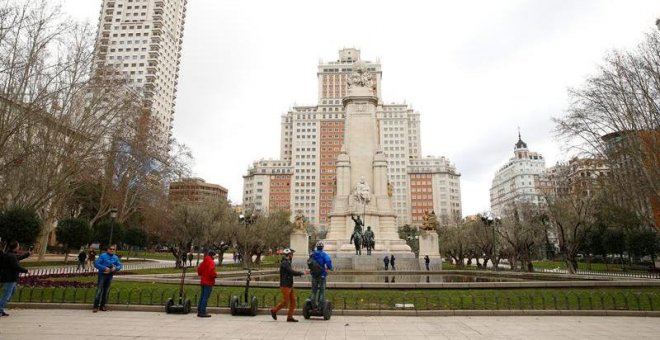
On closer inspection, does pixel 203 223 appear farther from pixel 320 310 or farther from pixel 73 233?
pixel 320 310

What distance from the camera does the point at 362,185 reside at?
3850 centimetres

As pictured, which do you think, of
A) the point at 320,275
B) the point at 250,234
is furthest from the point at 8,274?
the point at 250,234

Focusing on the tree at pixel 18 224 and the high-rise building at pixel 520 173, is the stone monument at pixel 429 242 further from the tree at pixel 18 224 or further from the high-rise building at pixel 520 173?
the high-rise building at pixel 520 173

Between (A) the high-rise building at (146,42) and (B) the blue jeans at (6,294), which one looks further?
(A) the high-rise building at (146,42)

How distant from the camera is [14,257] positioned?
9586mm

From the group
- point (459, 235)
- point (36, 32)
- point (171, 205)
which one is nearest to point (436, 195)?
point (459, 235)

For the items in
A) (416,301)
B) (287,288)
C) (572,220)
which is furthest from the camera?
(572,220)

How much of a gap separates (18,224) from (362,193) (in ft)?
86.5

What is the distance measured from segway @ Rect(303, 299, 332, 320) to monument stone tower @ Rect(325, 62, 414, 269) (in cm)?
2453

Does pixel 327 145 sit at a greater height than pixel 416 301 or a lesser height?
greater

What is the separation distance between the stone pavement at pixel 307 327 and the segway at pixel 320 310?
17 cm

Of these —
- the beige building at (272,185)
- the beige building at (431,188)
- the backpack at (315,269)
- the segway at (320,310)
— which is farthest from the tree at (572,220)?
the beige building at (272,185)

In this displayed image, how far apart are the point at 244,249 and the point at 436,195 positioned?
96.3 metres

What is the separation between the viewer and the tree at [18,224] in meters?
23.0
